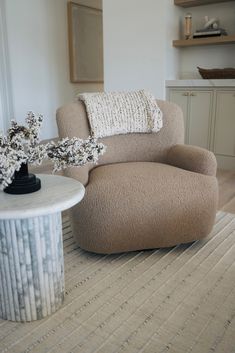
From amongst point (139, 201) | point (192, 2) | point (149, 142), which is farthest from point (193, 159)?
point (192, 2)

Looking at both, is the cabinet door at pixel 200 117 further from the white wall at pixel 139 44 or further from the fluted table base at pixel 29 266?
the fluted table base at pixel 29 266

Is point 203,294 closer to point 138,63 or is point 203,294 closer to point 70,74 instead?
point 138,63

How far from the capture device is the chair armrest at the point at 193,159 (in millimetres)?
1986

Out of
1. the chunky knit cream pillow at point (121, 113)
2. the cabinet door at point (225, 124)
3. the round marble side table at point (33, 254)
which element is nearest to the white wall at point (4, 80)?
the chunky knit cream pillow at point (121, 113)

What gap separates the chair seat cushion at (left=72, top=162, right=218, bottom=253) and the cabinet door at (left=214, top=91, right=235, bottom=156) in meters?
1.82

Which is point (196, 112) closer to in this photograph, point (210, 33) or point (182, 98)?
point (182, 98)

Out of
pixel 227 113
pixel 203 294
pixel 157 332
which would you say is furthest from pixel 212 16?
pixel 157 332

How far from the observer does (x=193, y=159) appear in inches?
80.4

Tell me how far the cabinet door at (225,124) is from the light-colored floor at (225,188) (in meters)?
0.25

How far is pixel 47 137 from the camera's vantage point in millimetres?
5008

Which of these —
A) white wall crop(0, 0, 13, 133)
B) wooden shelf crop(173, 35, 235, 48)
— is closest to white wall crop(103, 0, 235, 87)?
wooden shelf crop(173, 35, 235, 48)

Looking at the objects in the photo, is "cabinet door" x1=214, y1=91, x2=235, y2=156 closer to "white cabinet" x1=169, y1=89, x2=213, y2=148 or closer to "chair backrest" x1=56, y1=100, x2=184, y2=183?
"white cabinet" x1=169, y1=89, x2=213, y2=148

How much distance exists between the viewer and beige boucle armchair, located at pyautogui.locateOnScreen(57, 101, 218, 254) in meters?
1.73

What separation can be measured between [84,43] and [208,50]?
2158 mm
